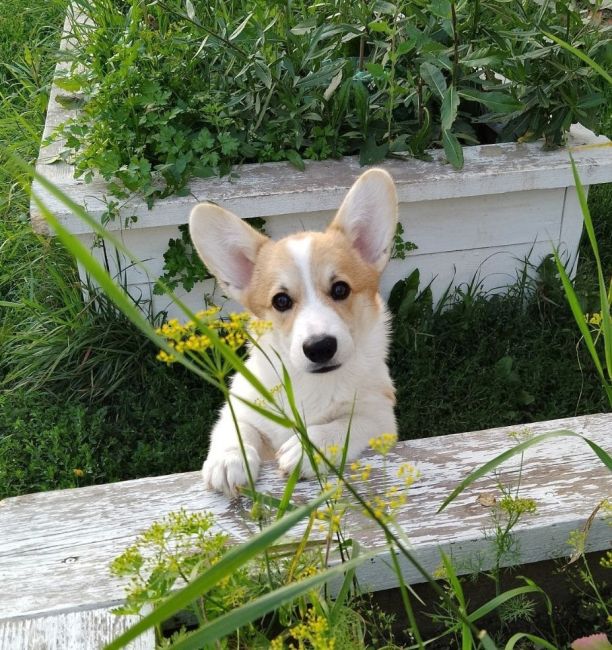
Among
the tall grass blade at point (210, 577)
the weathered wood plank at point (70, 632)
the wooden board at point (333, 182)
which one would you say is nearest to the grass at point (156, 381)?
the wooden board at point (333, 182)

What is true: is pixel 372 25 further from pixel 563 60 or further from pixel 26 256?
pixel 26 256

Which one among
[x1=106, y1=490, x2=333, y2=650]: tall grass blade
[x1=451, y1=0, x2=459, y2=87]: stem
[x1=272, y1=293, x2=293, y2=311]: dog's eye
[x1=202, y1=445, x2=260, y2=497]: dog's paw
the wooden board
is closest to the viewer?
[x1=106, y1=490, x2=333, y2=650]: tall grass blade

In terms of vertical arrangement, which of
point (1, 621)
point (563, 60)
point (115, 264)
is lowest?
point (1, 621)

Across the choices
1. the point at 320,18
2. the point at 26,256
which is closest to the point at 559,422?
the point at 320,18

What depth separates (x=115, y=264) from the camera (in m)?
3.28

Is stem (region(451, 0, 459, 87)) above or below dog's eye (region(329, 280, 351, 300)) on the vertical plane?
above

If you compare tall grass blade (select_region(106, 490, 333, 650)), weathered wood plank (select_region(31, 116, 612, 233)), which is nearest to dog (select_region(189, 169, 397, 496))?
weathered wood plank (select_region(31, 116, 612, 233))

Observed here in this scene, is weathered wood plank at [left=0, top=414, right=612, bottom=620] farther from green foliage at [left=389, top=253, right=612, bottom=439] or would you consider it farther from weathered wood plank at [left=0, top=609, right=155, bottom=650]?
green foliage at [left=389, top=253, right=612, bottom=439]

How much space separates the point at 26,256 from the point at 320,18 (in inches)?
65.0

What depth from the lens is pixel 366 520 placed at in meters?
1.71

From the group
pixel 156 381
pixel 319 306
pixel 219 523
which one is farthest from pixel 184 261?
pixel 219 523

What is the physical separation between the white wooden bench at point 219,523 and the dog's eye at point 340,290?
63 cm

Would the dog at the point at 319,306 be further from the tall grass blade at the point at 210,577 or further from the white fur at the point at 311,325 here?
the tall grass blade at the point at 210,577

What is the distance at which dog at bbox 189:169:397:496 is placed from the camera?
7.64 ft
